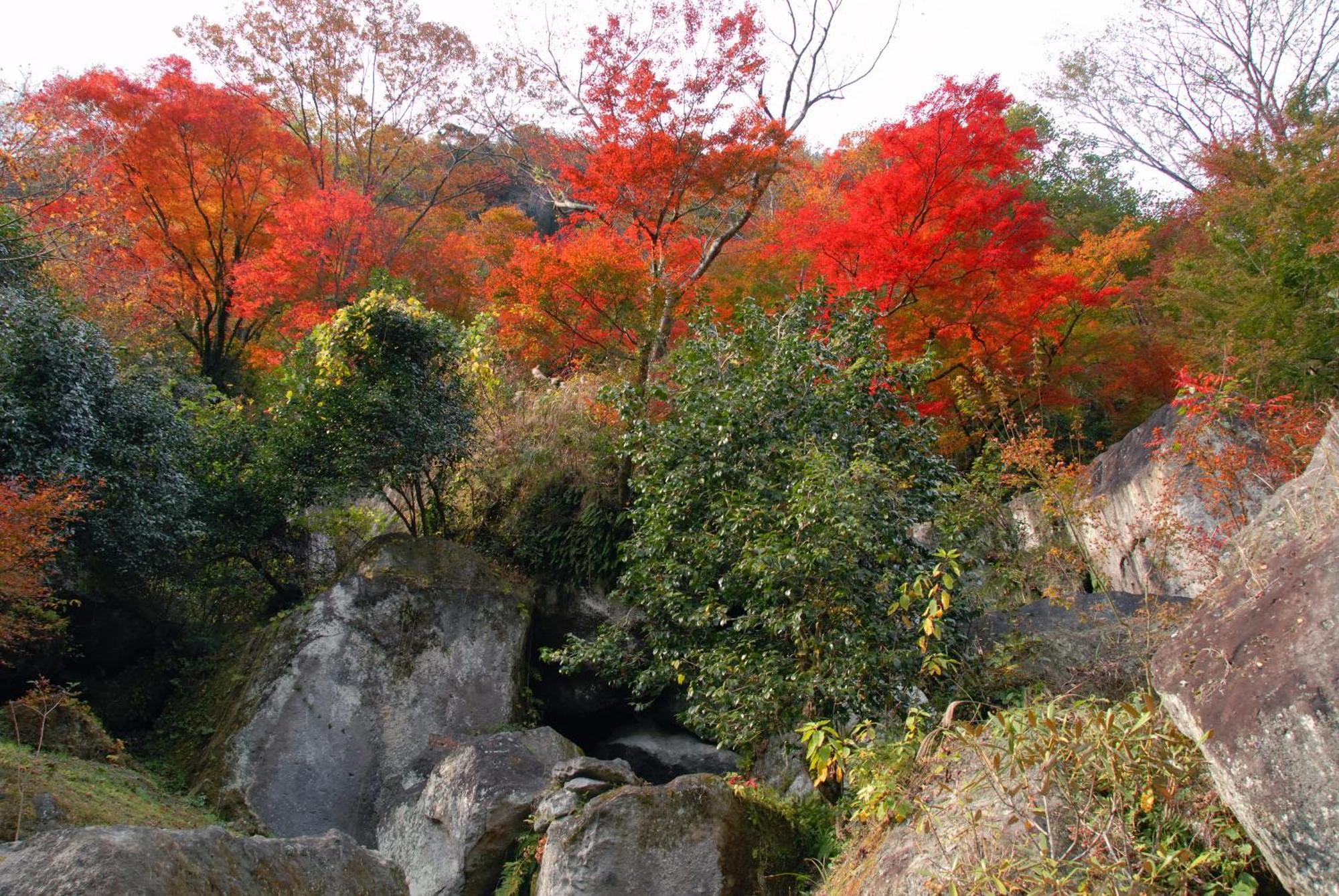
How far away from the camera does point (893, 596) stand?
684 centimetres

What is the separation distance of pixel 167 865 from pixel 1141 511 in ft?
40.1

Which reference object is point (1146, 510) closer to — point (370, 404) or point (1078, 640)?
point (1078, 640)

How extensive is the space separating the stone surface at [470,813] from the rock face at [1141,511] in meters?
5.73

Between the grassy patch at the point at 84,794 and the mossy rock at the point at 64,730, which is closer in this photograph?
the grassy patch at the point at 84,794

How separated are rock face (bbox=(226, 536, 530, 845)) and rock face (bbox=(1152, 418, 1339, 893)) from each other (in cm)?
814

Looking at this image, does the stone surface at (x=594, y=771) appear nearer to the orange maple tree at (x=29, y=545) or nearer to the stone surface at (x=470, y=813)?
the stone surface at (x=470, y=813)

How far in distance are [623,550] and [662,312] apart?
5.27m

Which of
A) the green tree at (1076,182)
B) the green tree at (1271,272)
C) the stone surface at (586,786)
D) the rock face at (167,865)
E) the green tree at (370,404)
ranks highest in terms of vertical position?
the green tree at (1076,182)

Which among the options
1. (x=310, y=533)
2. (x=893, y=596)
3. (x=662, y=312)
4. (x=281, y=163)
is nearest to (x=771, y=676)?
(x=893, y=596)

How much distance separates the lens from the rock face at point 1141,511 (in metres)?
9.37

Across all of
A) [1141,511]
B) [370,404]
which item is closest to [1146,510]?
[1141,511]

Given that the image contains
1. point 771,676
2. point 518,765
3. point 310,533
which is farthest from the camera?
point 310,533

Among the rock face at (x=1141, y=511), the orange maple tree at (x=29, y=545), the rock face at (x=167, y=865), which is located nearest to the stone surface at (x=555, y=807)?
the rock face at (x=167, y=865)

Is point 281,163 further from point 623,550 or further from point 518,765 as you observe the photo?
point 518,765
